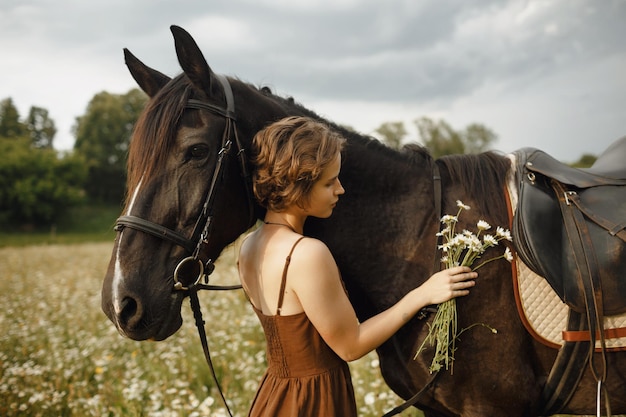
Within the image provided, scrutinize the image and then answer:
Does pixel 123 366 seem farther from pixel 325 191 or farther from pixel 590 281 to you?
pixel 590 281

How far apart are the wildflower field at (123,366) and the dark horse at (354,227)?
2.09 ft

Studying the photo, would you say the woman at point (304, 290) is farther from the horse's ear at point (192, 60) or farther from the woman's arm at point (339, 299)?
the horse's ear at point (192, 60)

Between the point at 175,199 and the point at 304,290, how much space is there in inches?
27.2

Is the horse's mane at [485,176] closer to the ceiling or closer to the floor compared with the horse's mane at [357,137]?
closer to the floor

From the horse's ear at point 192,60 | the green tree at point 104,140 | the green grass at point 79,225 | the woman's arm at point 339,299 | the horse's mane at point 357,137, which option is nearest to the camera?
the woman's arm at point 339,299

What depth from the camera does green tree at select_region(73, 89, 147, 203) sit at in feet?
183

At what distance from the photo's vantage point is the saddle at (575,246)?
1934 millimetres

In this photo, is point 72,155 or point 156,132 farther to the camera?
point 72,155

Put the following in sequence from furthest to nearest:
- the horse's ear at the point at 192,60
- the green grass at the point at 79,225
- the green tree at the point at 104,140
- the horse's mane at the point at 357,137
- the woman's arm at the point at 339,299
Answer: the green tree at the point at 104,140 < the green grass at the point at 79,225 < the horse's mane at the point at 357,137 < the horse's ear at the point at 192,60 < the woman's arm at the point at 339,299

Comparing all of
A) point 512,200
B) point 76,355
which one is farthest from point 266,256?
point 76,355

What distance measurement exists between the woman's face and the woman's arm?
0.63 ft

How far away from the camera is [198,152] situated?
195cm

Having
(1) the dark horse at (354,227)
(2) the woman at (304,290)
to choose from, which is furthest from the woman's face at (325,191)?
(1) the dark horse at (354,227)

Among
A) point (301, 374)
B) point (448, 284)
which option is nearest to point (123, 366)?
point (301, 374)
